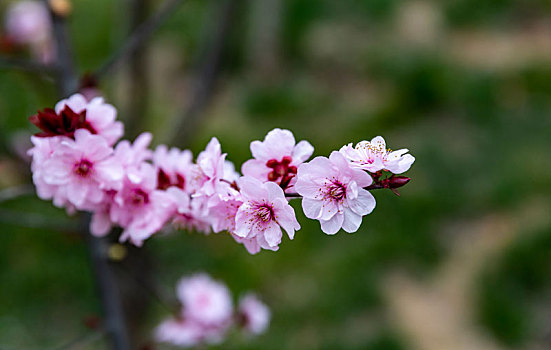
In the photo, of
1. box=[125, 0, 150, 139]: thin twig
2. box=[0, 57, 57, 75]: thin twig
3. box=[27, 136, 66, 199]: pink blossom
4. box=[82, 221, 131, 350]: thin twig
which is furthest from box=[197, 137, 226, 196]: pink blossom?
box=[125, 0, 150, 139]: thin twig

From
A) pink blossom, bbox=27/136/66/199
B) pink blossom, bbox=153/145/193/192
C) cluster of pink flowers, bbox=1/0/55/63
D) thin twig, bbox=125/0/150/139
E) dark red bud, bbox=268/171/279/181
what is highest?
cluster of pink flowers, bbox=1/0/55/63

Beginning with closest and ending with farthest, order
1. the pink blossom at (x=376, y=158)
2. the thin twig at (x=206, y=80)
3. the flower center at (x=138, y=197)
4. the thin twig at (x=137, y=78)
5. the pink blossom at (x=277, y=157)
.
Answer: the pink blossom at (x=376, y=158) < the pink blossom at (x=277, y=157) < the flower center at (x=138, y=197) < the thin twig at (x=137, y=78) < the thin twig at (x=206, y=80)

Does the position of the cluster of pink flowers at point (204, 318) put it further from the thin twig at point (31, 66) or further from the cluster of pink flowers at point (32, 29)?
the cluster of pink flowers at point (32, 29)

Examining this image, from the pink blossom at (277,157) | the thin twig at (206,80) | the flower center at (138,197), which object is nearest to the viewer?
the pink blossom at (277,157)

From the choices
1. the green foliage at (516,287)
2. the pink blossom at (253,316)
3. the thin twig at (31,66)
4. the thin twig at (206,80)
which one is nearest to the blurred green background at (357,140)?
the green foliage at (516,287)

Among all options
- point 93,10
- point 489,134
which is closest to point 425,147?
point 489,134

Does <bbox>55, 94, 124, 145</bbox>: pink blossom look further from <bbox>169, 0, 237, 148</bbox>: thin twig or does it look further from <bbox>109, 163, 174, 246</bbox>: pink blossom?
<bbox>169, 0, 237, 148</bbox>: thin twig

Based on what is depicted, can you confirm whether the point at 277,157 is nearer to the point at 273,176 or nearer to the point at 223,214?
the point at 273,176
